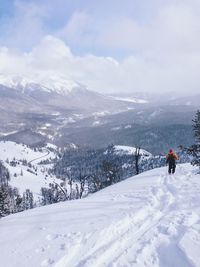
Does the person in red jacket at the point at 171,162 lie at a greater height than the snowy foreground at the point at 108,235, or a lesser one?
greater

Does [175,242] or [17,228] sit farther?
[17,228]

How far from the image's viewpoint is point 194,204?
19625 millimetres

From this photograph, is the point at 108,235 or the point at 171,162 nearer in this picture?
the point at 108,235

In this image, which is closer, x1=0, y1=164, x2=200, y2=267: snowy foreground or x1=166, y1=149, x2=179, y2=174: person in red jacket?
x1=0, y1=164, x2=200, y2=267: snowy foreground

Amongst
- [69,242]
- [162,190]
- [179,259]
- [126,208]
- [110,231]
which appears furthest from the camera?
[162,190]

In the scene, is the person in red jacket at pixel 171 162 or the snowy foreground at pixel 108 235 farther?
the person in red jacket at pixel 171 162

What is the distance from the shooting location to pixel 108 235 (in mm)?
14641

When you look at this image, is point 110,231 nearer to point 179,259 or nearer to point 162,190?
point 179,259

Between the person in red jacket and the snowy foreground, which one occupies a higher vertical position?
the person in red jacket

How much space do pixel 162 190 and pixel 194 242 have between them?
42.6ft

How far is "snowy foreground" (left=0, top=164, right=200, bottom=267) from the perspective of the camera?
12.2 meters

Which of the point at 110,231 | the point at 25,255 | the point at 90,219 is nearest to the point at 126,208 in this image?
the point at 90,219

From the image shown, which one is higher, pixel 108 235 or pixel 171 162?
pixel 171 162

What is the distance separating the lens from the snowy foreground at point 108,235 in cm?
1219
